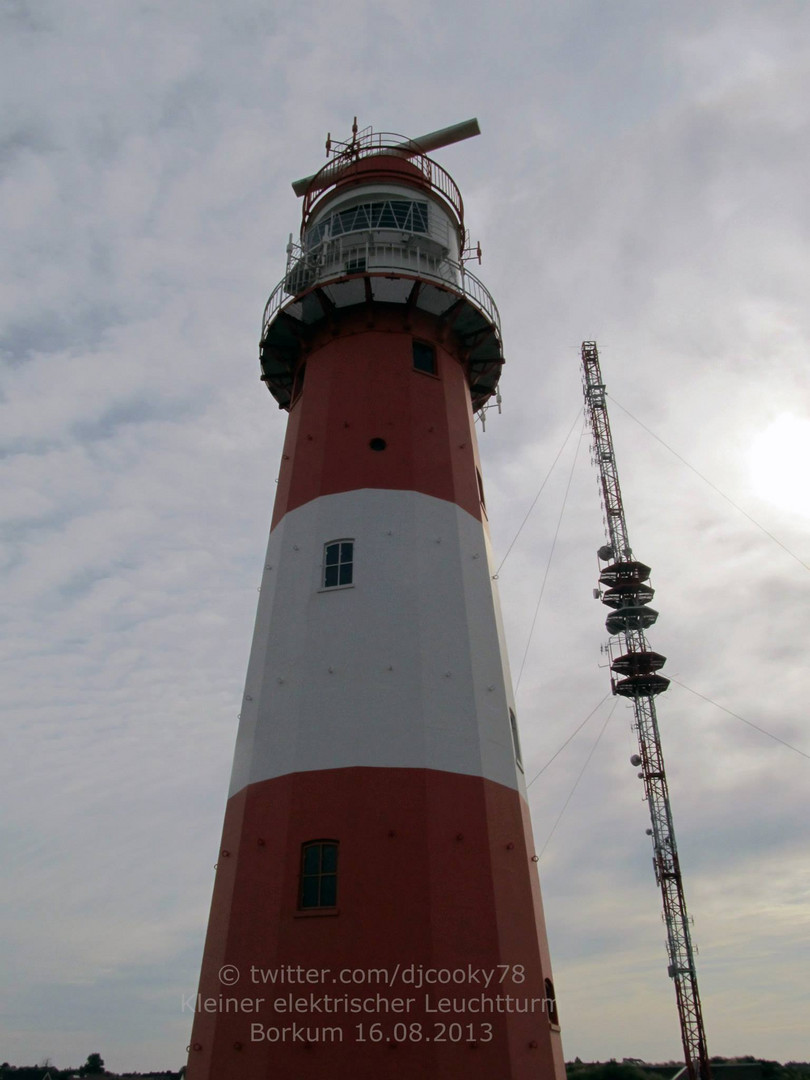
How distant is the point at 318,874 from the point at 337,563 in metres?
6.70

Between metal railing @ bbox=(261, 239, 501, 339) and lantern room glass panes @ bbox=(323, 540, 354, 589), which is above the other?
metal railing @ bbox=(261, 239, 501, 339)

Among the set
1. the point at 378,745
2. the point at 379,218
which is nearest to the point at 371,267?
the point at 379,218

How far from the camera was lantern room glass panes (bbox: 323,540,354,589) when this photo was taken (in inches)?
726

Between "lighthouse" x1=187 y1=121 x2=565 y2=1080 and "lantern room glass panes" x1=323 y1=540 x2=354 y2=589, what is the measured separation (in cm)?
5

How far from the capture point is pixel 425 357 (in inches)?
886

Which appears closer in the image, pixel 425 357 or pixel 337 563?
pixel 337 563

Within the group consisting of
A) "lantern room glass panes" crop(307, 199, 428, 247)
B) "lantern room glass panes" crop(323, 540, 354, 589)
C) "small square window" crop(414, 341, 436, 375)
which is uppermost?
"lantern room glass panes" crop(307, 199, 428, 247)

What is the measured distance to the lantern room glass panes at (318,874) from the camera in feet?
48.8

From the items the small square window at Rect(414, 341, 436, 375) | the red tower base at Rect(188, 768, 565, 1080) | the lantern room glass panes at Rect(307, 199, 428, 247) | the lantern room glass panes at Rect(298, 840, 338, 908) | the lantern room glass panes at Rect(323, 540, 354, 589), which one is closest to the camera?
the red tower base at Rect(188, 768, 565, 1080)

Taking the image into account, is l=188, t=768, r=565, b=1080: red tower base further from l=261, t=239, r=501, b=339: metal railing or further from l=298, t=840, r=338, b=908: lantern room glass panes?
l=261, t=239, r=501, b=339: metal railing

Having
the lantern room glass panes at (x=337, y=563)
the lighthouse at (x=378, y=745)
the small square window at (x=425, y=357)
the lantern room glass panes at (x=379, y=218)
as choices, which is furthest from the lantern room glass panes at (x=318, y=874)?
the lantern room glass panes at (x=379, y=218)

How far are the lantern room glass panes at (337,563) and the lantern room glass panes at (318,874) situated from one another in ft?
18.3

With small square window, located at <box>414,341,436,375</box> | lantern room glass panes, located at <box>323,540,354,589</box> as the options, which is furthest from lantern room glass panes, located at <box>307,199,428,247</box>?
lantern room glass panes, located at <box>323,540,354,589</box>

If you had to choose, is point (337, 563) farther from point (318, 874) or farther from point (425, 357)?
point (425, 357)
